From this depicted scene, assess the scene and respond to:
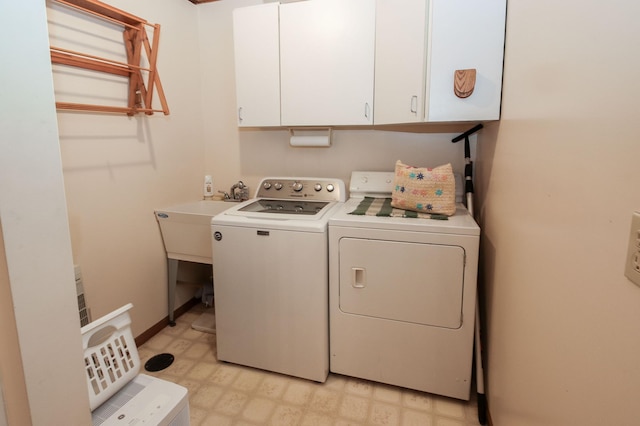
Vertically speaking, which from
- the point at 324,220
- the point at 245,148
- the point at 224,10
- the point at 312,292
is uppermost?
the point at 224,10

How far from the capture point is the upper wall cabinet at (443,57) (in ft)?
5.23

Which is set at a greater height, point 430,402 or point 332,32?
point 332,32

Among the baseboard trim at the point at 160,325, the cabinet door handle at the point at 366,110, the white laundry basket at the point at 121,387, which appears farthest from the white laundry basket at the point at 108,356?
the cabinet door handle at the point at 366,110

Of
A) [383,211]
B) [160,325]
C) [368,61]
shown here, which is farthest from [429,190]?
[160,325]

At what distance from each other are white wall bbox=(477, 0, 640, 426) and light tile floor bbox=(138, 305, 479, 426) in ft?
1.33

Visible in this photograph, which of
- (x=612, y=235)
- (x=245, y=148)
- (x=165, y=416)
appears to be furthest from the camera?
(x=245, y=148)

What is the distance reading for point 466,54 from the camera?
163 cm

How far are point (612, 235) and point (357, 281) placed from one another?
1.27 meters

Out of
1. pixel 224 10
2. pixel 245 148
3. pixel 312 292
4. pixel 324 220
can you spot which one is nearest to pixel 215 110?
pixel 245 148

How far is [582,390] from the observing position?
2.54ft

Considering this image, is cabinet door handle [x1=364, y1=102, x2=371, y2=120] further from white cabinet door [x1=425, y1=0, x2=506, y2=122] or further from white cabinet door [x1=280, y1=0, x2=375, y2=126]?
white cabinet door [x1=425, y1=0, x2=506, y2=122]

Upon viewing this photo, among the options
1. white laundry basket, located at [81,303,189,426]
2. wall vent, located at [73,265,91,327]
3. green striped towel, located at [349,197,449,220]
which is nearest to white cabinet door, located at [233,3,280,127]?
green striped towel, located at [349,197,449,220]

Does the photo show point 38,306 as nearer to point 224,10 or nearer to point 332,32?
point 332,32

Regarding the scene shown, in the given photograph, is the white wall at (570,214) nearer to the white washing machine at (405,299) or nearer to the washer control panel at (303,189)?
the white washing machine at (405,299)
